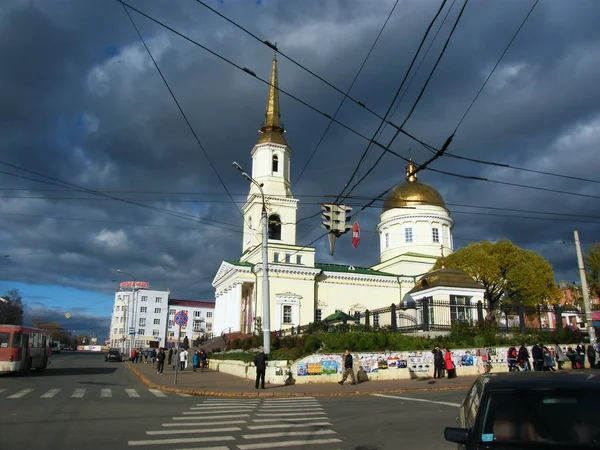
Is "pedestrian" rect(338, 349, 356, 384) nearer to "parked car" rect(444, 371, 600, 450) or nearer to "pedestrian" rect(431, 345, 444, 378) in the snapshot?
"pedestrian" rect(431, 345, 444, 378)

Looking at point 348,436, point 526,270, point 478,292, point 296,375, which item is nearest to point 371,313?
point 296,375

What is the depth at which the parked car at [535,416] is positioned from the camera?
4.09 meters

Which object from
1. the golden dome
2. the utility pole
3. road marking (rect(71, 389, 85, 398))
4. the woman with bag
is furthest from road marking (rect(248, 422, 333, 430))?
the golden dome

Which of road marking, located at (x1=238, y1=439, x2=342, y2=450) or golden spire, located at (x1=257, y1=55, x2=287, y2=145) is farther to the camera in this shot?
golden spire, located at (x1=257, y1=55, x2=287, y2=145)

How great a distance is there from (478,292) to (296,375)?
60.8ft

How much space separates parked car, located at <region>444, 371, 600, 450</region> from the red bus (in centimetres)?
2467

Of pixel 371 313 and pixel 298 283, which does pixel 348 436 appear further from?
pixel 298 283

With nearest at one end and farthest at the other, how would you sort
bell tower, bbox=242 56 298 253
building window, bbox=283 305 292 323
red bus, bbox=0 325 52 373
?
red bus, bbox=0 325 52 373 < building window, bbox=283 305 292 323 < bell tower, bbox=242 56 298 253

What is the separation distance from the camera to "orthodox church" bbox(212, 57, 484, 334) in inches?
1983

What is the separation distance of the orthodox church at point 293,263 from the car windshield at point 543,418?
131 feet

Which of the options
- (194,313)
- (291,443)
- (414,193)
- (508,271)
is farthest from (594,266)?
(194,313)

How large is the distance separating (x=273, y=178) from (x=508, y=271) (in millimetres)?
25300

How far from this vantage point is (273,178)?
174 ft

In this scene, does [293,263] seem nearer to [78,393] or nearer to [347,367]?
[347,367]
